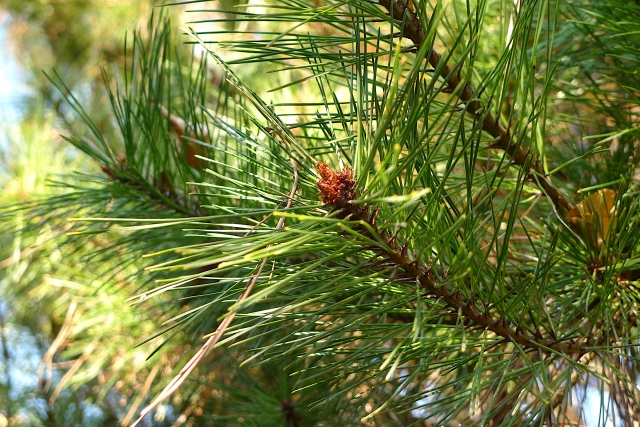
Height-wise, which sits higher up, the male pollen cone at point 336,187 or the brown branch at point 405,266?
the male pollen cone at point 336,187

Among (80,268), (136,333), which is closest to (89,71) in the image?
(80,268)

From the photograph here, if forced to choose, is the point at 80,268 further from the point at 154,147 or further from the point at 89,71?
the point at 89,71

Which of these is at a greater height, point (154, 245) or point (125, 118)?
point (125, 118)

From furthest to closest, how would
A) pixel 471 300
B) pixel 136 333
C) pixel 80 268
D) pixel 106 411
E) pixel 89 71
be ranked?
1. pixel 89 71
2. pixel 106 411
3. pixel 80 268
4. pixel 136 333
5. pixel 471 300

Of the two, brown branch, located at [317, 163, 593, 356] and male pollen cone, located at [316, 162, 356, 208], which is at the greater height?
male pollen cone, located at [316, 162, 356, 208]

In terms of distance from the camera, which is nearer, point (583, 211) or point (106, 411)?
point (583, 211)
